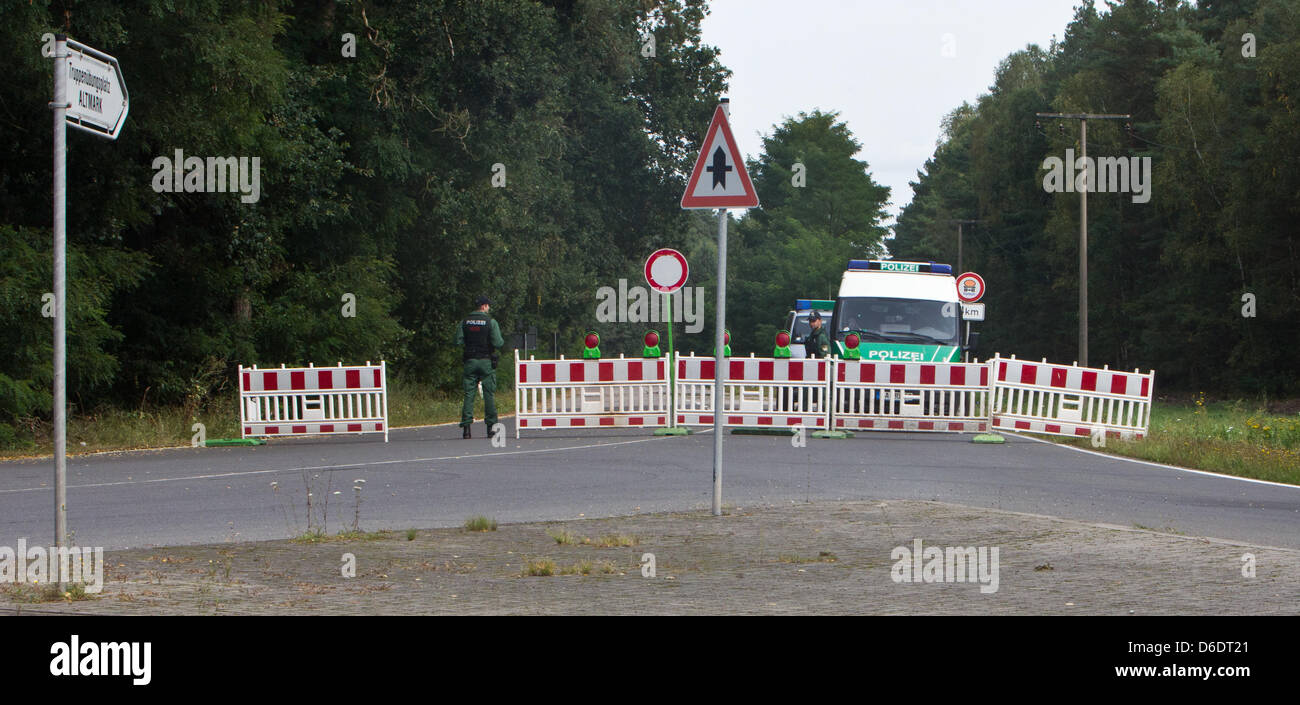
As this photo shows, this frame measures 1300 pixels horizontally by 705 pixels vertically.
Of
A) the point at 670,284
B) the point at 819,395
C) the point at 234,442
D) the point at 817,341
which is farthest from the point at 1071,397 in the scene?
the point at 234,442

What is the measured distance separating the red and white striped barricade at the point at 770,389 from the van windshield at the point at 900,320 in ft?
16.4

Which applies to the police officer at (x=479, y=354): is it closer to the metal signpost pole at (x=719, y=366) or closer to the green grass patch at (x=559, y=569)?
the metal signpost pole at (x=719, y=366)

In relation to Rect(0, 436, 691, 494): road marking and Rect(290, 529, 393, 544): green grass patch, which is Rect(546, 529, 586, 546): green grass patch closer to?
Rect(290, 529, 393, 544): green grass patch

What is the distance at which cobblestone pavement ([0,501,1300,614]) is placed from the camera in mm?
7570

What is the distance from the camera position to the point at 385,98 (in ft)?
110

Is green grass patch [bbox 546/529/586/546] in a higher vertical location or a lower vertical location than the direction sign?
lower

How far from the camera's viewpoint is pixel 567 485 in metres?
14.8

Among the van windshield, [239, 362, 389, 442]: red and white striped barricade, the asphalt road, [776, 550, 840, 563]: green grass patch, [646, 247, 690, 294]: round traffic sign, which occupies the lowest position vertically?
the asphalt road

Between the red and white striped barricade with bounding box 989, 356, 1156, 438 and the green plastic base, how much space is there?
11.5 meters

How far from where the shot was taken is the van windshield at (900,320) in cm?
2770

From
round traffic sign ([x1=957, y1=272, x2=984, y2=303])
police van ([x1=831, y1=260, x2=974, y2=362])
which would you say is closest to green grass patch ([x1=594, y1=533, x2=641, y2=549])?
police van ([x1=831, y1=260, x2=974, y2=362])
